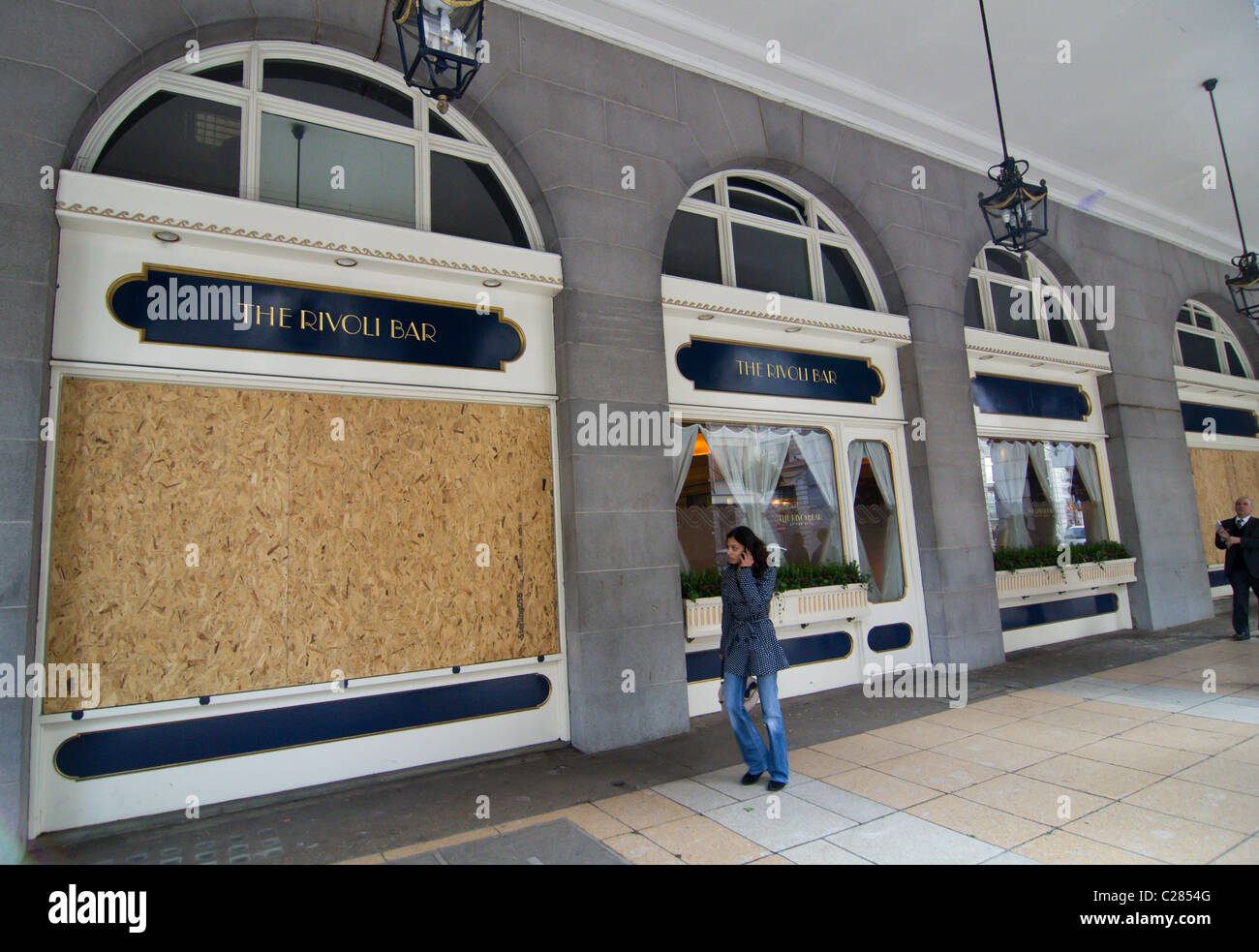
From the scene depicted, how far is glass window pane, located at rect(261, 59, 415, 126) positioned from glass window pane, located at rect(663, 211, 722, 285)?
8.71 feet

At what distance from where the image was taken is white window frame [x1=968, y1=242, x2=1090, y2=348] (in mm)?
9445

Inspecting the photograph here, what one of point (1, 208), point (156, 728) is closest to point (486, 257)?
point (1, 208)

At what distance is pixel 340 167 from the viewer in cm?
531

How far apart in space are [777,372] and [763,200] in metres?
2.14

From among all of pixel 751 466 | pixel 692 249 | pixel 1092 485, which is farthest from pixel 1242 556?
pixel 692 249

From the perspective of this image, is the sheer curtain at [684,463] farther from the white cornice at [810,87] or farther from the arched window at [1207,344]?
the arched window at [1207,344]

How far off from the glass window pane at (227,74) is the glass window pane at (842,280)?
6.05 m

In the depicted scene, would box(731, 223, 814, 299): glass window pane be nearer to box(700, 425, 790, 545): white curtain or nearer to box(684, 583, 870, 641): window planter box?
box(700, 425, 790, 545): white curtain

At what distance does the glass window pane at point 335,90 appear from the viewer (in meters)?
5.23

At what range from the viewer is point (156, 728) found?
4215 mm

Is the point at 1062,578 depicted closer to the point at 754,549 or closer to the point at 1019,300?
the point at 1019,300

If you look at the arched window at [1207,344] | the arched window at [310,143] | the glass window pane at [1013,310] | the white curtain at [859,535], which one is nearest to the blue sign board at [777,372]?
the white curtain at [859,535]
